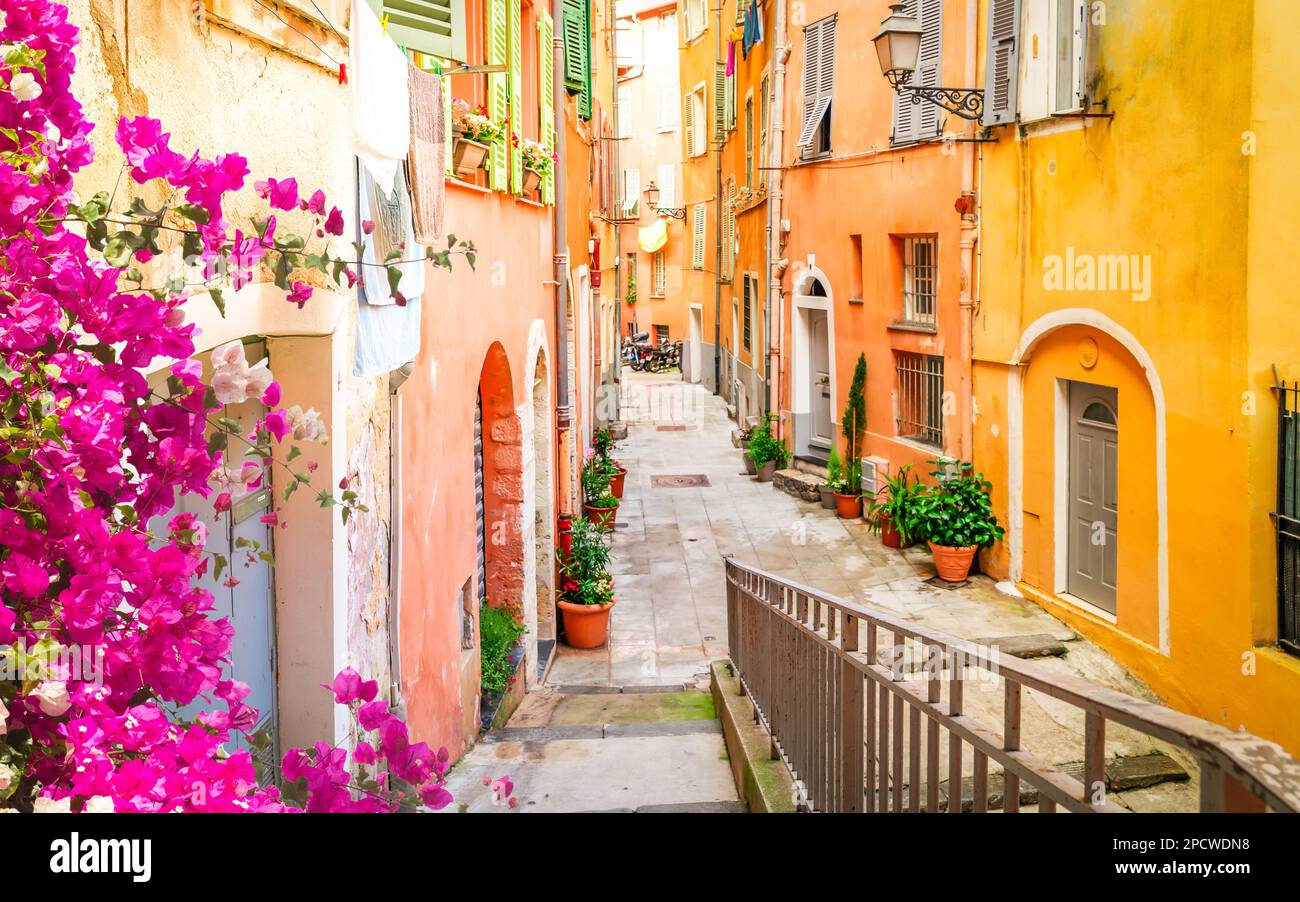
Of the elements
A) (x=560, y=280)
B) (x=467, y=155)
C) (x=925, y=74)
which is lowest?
(x=560, y=280)

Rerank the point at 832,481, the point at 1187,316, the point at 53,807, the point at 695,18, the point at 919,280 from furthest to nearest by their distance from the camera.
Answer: the point at 695,18 < the point at 832,481 < the point at 919,280 < the point at 1187,316 < the point at 53,807

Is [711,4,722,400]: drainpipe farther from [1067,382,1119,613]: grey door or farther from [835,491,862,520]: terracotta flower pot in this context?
[1067,382,1119,613]: grey door

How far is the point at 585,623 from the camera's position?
11945 mm

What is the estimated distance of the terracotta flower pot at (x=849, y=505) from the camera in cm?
1546

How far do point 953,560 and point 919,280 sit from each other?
12.7ft

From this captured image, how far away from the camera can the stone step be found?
54.9 feet

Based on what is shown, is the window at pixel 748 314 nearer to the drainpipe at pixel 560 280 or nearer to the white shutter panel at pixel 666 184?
the drainpipe at pixel 560 280

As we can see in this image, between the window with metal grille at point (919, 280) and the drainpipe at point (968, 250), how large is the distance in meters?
1.57

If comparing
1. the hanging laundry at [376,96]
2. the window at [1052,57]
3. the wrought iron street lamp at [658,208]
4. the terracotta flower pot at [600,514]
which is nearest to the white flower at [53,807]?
the hanging laundry at [376,96]

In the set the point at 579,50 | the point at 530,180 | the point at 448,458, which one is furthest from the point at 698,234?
the point at 448,458

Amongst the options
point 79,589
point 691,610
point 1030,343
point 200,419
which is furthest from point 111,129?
point 691,610

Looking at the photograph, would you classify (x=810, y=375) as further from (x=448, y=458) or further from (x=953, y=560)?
(x=448, y=458)

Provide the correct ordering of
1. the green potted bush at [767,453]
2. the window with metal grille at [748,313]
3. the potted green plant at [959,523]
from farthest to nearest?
the window with metal grille at [748,313]
the green potted bush at [767,453]
the potted green plant at [959,523]
